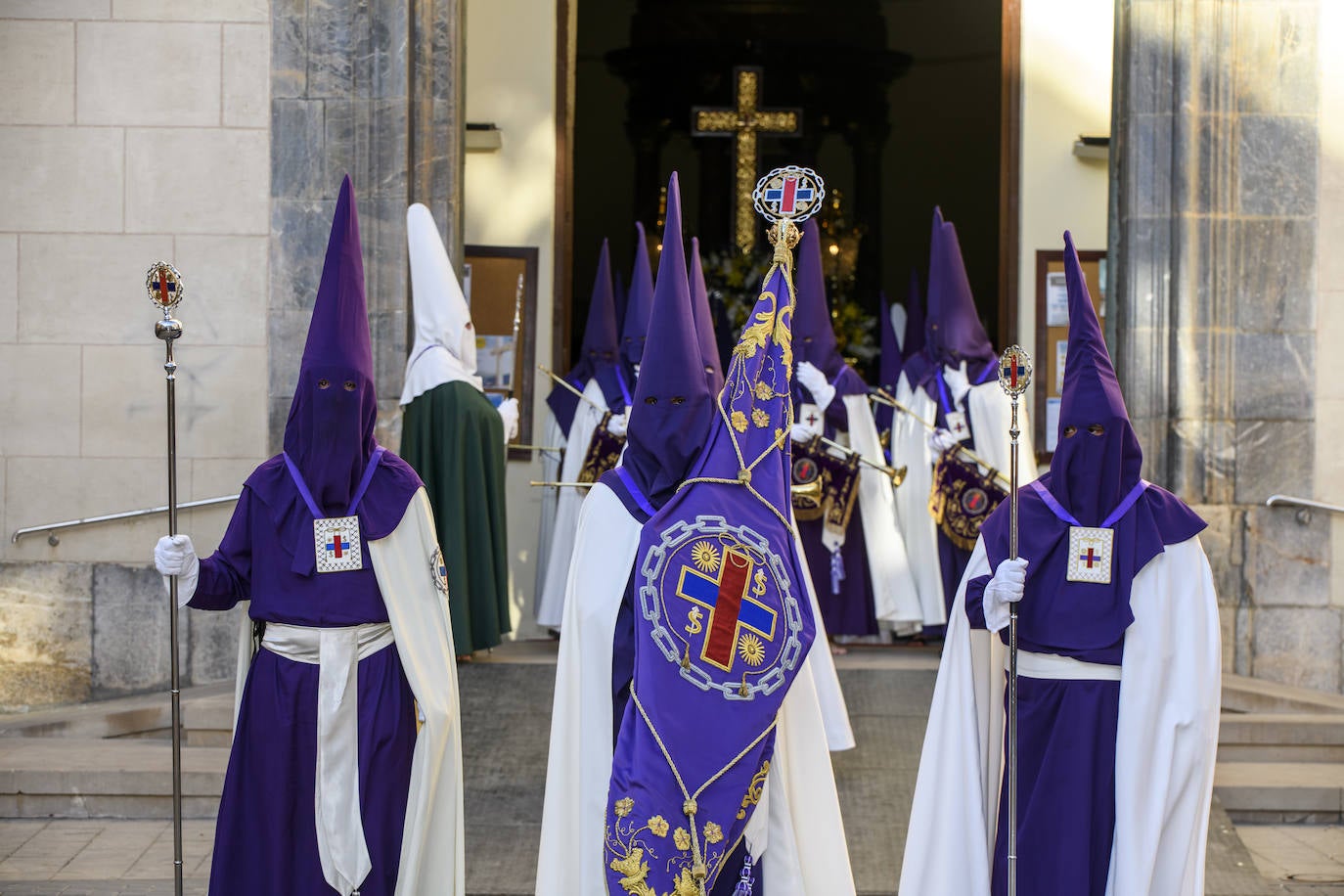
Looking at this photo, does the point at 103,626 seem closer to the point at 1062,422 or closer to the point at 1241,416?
the point at 1062,422

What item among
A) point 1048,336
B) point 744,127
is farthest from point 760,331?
point 744,127

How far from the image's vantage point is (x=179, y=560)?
4566mm

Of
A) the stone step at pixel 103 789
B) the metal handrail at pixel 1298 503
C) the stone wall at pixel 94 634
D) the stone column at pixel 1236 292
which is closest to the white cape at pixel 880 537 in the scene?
the stone column at pixel 1236 292

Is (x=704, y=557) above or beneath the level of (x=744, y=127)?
beneath

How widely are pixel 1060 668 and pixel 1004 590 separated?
1.33 feet

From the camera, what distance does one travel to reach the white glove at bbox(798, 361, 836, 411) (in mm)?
9031

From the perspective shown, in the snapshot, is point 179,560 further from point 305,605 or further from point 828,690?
point 828,690

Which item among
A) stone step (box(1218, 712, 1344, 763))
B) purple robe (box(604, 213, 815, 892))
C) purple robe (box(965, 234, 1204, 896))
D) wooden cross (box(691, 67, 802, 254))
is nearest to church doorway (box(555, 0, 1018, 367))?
wooden cross (box(691, 67, 802, 254))

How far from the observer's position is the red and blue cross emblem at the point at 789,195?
4789 mm

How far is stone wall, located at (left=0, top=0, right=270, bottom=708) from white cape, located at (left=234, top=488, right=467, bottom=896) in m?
2.99

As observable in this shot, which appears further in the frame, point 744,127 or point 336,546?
point 744,127

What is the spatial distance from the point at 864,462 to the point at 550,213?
9.92 feet

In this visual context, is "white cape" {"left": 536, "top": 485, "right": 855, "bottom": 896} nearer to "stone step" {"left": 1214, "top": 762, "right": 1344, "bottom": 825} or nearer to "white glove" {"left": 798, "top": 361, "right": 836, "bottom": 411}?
"stone step" {"left": 1214, "top": 762, "right": 1344, "bottom": 825}

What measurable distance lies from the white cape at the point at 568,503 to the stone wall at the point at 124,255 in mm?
2461
